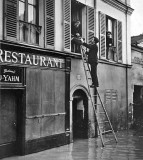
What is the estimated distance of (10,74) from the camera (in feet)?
32.1

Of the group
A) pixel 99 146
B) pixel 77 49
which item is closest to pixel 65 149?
pixel 99 146

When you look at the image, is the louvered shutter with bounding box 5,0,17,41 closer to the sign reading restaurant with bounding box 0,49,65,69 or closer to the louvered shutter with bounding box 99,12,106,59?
the sign reading restaurant with bounding box 0,49,65,69

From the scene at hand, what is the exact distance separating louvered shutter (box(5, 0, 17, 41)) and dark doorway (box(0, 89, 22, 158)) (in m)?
1.73

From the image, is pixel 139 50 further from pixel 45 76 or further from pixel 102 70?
pixel 45 76

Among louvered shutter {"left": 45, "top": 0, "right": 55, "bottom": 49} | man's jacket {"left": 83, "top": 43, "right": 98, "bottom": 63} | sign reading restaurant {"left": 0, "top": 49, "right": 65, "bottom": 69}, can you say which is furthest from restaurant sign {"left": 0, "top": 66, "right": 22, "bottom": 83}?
man's jacket {"left": 83, "top": 43, "right": 98, "bottom": 63}

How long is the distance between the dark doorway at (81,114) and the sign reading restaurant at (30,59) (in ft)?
7.43

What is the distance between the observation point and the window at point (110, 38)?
15.2 m

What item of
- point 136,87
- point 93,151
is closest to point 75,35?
point 93,151

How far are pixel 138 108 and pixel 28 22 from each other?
30.8 ft

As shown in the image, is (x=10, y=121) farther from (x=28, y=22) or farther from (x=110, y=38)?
(x=110, y=38)

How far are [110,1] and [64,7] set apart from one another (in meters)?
3.97

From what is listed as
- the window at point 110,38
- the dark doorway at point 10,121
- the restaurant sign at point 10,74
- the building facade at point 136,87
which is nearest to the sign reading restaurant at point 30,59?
the restaurant sign at point 10,74

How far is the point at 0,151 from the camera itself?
9727 mm

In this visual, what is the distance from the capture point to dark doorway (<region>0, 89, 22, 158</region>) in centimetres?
984
